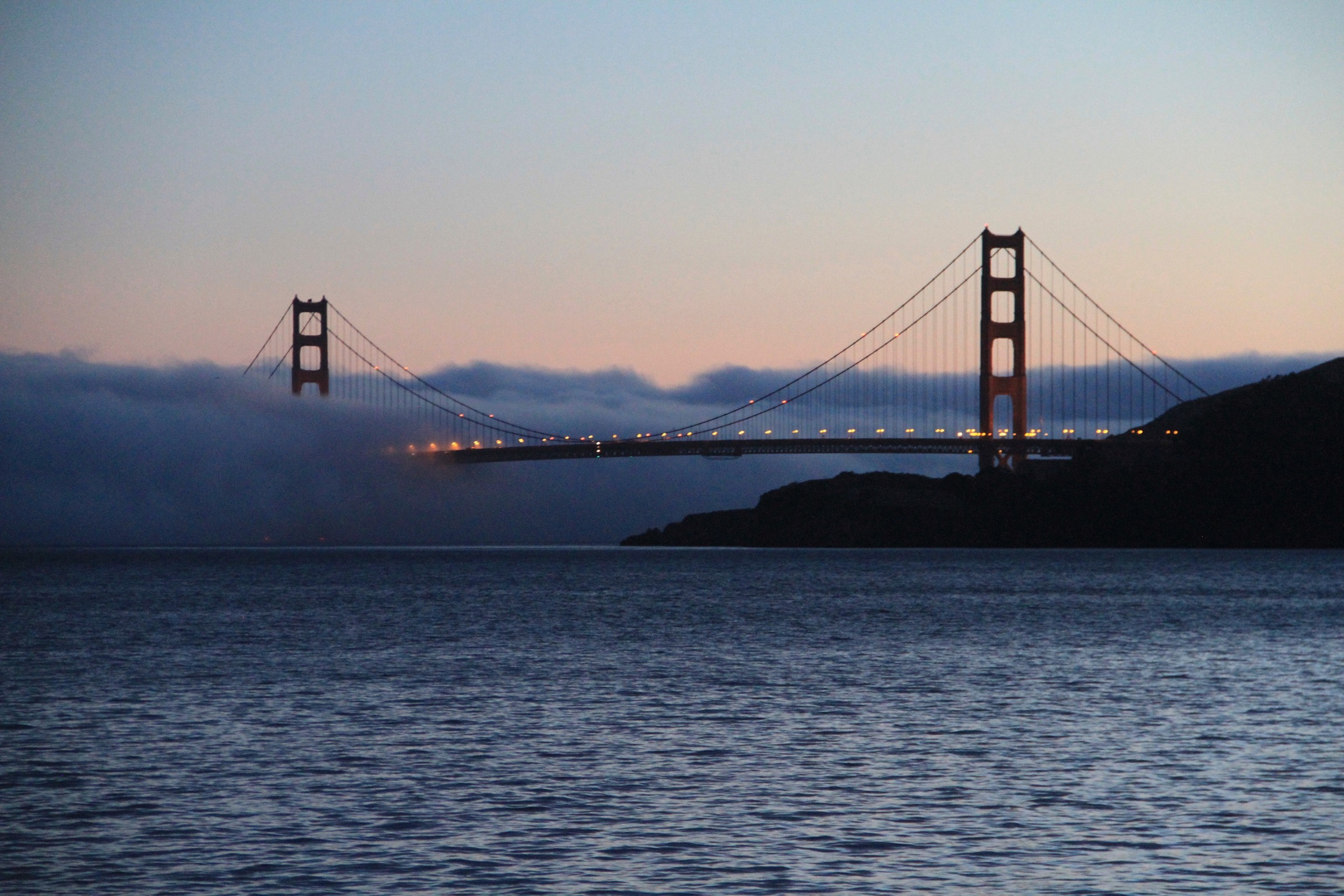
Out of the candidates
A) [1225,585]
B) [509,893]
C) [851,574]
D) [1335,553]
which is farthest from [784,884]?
[1335,553]

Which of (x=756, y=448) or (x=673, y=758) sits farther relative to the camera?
(x=756, y=448)

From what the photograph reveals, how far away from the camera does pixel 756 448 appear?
81688 millimetres

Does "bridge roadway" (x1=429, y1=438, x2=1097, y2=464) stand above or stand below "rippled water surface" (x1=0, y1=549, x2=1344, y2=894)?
above

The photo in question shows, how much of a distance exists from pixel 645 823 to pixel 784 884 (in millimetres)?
2309

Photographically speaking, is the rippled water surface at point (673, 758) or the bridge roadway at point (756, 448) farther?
the bridge roadway at point (756, 448)

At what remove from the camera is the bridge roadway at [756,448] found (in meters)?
77.4

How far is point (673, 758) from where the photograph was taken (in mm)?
15992

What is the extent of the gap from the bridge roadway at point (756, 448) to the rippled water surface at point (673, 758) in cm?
3891

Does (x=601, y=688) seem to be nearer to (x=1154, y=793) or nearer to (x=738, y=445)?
(x=1154, y=793)

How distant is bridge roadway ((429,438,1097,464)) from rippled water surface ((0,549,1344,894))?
38.9m

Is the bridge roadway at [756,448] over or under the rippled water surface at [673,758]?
over

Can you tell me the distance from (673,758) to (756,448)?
65908mm

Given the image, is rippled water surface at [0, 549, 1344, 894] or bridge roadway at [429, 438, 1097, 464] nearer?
rippled water surface at [0, 549, 1344, 894]

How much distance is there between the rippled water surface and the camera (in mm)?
11195
